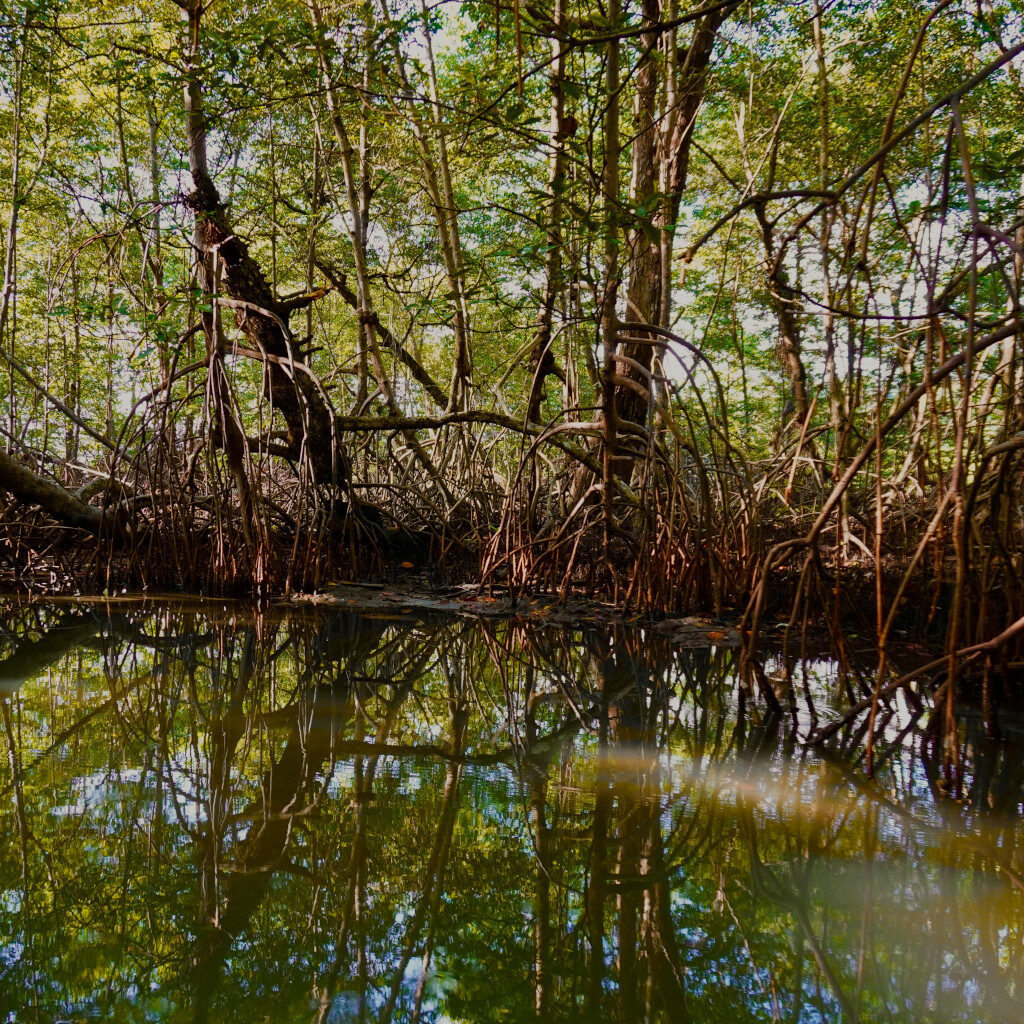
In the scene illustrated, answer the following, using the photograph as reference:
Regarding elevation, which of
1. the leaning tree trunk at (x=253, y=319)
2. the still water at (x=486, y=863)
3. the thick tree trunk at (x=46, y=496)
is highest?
the leaning tree trunk at (x=253, y=319)

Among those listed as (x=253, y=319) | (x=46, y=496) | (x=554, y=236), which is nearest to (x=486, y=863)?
(x=554, y=236)

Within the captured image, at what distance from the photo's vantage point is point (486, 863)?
4.41ft

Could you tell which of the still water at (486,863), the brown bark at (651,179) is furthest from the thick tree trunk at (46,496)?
the brown bark at (651,179)

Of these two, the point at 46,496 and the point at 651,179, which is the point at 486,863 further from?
the point at 46,496

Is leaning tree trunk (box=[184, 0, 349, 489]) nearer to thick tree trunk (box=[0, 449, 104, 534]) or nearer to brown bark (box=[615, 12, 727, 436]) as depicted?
thick tree trunk (box=[0, 449, 104, 534])

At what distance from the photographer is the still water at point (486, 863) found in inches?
39.6

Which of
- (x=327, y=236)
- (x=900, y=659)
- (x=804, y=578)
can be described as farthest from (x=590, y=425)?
(x=327, y=236)

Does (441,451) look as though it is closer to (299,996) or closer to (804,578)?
(804,578)

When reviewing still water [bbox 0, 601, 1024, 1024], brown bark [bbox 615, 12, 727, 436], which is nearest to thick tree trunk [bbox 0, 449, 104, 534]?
still water [bbox 0, 601, 1024, 1024]

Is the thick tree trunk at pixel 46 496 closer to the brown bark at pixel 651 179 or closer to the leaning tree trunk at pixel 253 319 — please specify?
the leaning tree trunk at pixel 253 319

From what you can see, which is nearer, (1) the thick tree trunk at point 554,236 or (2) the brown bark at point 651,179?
(1) the thick tree trunk at point 554,236

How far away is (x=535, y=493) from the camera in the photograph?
4852mm

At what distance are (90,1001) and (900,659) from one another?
3.07 m

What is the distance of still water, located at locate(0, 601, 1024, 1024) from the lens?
1.01 meters
